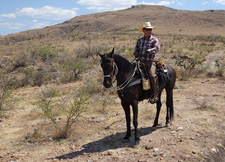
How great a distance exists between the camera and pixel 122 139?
5562 millimetres

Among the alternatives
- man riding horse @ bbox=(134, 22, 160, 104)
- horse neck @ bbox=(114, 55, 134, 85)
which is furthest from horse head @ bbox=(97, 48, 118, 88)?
man riding horse @ bbox=(134, 22, 160, 104)

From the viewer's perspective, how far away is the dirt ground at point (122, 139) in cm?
472

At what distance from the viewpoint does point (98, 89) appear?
10031 millimetres

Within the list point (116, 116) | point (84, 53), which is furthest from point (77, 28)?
Result: point (116, 116)

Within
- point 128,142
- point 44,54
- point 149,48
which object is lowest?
point 128,142

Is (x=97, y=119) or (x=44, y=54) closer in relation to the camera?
(x=97, y=119)

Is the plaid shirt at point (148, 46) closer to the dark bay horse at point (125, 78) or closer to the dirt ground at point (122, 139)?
the dark bay horse at point (125, 78)

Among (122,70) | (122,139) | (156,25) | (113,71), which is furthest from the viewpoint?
(156,25)

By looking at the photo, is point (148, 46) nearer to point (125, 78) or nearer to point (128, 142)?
point (125, 78)

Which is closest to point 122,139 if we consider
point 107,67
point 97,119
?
point 97,119

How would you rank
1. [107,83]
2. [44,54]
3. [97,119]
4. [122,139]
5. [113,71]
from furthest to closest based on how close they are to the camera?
1. [44,54]
2. [97,119]
3. [122,139]
4. [113,71]
5. [107,83]

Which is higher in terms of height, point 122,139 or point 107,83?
point 107,83

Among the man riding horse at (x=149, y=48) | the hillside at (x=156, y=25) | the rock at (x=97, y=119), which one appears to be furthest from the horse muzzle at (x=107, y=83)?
the hillside at (x=156, y=25)

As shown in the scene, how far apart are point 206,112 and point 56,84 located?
8.47 m
